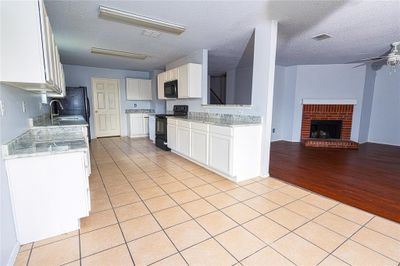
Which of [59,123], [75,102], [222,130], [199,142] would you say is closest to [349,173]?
[222,130]

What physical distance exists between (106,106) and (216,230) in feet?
20.2

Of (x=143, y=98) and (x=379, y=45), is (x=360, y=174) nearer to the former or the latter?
(x=379, y=45)

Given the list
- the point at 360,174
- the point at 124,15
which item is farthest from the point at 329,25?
the point at 124,15

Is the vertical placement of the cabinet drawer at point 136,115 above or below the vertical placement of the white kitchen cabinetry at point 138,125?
above

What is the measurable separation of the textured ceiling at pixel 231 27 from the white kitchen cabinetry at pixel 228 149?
1.53m

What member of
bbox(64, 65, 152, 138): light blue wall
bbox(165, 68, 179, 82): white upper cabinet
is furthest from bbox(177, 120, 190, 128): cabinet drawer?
A: bbox(64, 65, 152, 138): light blue wall

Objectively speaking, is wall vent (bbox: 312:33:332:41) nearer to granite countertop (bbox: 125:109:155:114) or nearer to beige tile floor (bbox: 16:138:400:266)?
beige tile floor (bbox: 16:138:400:266)

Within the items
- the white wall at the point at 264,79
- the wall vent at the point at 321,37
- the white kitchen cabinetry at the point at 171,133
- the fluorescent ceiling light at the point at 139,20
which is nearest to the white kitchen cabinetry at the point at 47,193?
the fluorescent ceiling light at the point at 139,20

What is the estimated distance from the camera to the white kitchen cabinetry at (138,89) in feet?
22.6

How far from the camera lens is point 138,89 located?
7.02 meters

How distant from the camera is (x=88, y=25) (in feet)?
9.78

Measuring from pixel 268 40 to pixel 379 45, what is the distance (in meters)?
2.72

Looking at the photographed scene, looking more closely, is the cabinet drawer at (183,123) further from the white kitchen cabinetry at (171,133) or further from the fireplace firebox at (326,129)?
the fireplace firebox at (326,129)

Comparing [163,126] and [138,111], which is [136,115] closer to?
[138,111]
